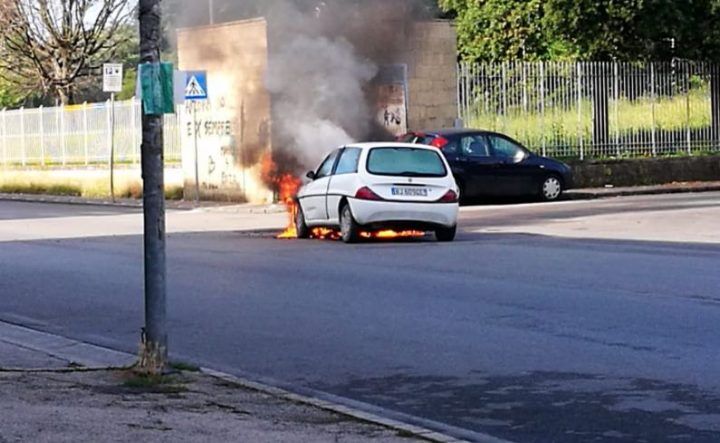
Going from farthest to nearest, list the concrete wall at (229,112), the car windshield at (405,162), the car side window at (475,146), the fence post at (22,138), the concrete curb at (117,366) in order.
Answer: the fence post at (22,138)
the concrete wall at (229,112)
the car side window at (475,146)
the car windshield at (405,162)
the concrete curb at (117,366)

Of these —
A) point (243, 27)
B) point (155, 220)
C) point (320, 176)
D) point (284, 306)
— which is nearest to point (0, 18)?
point (243, 27)

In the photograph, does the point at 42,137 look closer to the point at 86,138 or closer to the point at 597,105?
the point at 86,138

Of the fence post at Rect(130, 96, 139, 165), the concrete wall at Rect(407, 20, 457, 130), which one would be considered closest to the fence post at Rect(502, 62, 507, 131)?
the concrete wall at Rect(407, 20, 457, 130)

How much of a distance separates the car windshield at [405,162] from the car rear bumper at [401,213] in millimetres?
488

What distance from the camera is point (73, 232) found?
81.7 ft

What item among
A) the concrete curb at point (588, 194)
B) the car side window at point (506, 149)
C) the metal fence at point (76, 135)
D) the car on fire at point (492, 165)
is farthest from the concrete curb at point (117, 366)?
the metal fence at point (76, 135)

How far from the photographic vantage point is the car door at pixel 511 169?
3011 centimetres

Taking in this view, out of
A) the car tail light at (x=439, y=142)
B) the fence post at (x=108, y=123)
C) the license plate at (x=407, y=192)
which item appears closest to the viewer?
the license plate at (x=407, y=192)

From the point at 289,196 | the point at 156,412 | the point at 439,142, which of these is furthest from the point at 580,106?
the point at 156,412

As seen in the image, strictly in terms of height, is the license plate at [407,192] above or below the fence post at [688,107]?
below

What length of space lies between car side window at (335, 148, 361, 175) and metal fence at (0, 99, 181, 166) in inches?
Answer: 594

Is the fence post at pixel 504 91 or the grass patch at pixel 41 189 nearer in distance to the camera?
the fence post at pixel 504 91

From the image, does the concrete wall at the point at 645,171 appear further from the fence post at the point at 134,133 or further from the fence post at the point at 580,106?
the fence post at the point at 134,133

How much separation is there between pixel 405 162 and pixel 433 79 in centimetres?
1283
